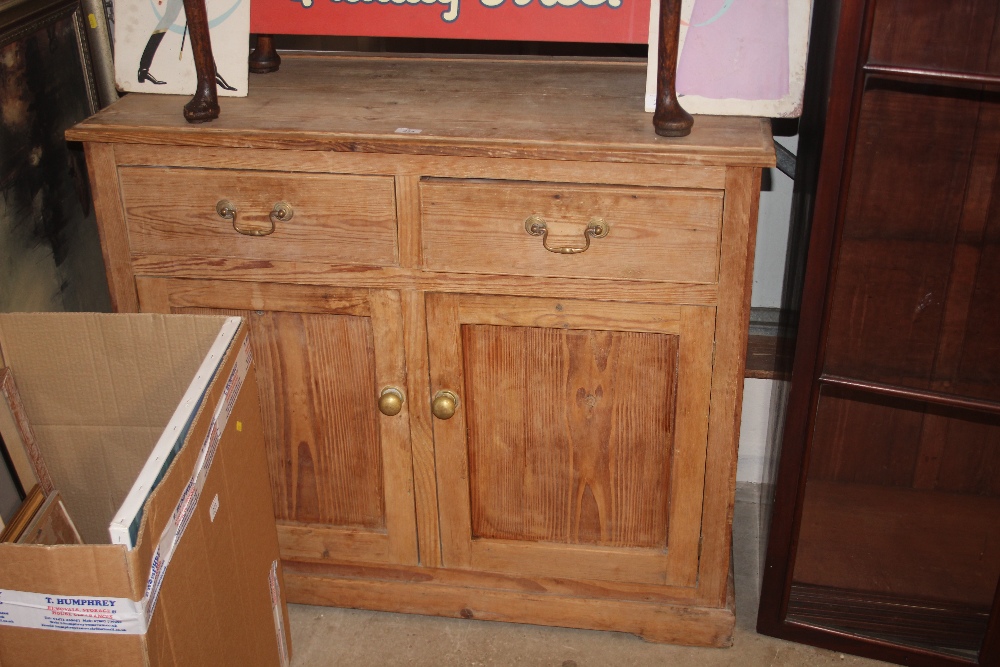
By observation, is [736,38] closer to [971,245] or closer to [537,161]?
[537,161]

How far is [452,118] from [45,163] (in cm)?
80

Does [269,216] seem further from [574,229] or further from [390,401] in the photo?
[574,229]

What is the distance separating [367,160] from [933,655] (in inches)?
52.1

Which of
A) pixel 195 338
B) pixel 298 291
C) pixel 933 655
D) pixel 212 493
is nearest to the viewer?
A: pixel 212 493

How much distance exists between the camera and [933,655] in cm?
179

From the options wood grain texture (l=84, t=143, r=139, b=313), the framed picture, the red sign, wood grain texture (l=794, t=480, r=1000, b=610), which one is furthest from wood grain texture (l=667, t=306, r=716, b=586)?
the framed picture

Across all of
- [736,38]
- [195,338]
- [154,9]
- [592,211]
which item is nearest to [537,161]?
[592,211]

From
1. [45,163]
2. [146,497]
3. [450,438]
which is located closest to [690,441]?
[450,438]

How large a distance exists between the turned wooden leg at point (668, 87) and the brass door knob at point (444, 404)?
1.81 ft

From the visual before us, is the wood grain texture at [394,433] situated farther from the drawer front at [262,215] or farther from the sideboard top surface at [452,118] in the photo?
the sideboard top surface at [452,118]

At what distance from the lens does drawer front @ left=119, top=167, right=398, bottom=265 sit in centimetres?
155

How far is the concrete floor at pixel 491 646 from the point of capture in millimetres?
1823

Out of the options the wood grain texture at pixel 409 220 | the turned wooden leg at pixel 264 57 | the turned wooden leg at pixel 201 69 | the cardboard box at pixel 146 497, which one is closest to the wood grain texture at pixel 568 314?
the wood grain texture at pixel 409 220

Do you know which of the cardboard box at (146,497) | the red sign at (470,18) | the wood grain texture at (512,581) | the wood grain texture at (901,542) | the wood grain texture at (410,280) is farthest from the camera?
the wood grain texture at (901,542)
